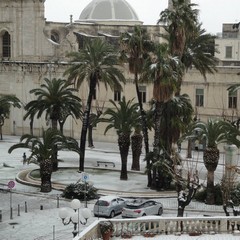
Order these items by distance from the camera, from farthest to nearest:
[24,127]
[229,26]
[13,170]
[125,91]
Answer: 1. [229,26]
2. [24,127]
3. [125,91]
4. [13,170]

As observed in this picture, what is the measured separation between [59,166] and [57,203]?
41.1 feet

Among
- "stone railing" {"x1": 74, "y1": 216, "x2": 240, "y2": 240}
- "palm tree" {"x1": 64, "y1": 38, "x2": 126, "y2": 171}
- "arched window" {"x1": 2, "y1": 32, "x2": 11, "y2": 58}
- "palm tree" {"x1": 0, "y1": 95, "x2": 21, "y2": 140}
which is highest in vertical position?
"arched window" {"x1": 2, "y1": 32, "x2": 11, "y2": 58}

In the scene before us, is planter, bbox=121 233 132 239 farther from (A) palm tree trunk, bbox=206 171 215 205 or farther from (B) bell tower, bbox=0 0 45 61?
(B) bell tower, bbox=0 0 45 61

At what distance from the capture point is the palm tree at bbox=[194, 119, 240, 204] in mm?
30812

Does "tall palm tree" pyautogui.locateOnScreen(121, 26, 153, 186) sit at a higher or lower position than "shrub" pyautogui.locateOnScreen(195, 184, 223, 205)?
higher

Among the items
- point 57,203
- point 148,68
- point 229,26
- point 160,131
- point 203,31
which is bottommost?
point 57,203

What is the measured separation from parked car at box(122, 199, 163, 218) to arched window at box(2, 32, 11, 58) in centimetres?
4010

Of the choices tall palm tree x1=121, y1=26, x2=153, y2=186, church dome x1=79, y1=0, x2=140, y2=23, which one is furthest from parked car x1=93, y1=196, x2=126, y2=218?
church dome x1=79, y1=0, x2=140, y2=23

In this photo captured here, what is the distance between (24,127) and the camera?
206 feet

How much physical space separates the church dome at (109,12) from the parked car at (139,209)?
46.4 metres

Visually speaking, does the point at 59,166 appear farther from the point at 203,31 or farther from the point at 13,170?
the point at 203,31

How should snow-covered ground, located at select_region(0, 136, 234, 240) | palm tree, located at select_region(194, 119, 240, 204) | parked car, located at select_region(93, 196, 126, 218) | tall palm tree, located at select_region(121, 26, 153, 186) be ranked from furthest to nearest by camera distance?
tall palm tree, located at select_region(121, 26, 153, 186) < palm tree, located at select_region(194, 119, 240, 204) < parked car, located at select_region(93, 196, 126, 218) < snow-covered ground, located at select_region(0, 136, 234, 240)

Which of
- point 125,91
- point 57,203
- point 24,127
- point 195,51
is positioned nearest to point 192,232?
point 57,203

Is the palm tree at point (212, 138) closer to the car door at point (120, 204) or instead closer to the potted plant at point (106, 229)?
the car door at point (120, 204)
